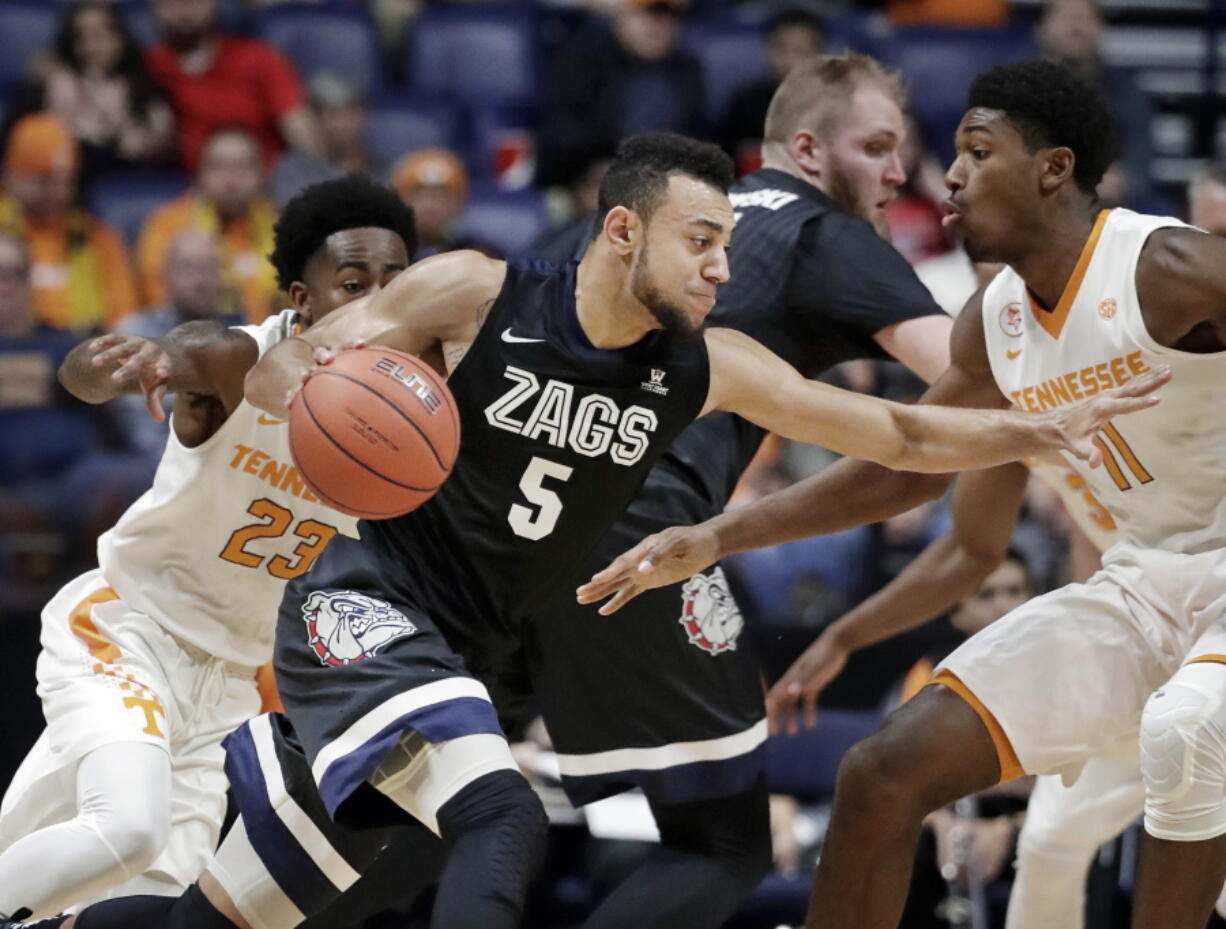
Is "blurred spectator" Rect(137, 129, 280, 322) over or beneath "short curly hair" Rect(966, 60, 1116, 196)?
beneath

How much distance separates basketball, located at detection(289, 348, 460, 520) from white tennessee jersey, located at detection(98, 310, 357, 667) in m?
0.91

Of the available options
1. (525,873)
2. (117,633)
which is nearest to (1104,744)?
(525,873)

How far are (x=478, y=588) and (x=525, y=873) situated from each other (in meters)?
0.84

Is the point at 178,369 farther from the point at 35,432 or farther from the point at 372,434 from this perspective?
the point at 35,432

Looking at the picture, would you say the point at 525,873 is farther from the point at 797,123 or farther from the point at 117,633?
the point at 797,123

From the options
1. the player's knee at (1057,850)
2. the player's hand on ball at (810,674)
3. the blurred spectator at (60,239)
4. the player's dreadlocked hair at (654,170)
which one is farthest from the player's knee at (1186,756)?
the blurred spectator at (60,239)

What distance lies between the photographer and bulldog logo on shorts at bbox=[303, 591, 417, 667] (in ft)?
14.7

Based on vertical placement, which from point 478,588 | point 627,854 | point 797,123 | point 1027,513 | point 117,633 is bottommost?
point 627,854

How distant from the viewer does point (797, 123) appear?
19.7 feet

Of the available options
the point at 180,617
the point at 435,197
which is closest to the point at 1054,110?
the point at 180,617

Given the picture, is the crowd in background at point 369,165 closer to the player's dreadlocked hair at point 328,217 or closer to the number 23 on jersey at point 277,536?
the player's dreadlocked hair at point 328,217

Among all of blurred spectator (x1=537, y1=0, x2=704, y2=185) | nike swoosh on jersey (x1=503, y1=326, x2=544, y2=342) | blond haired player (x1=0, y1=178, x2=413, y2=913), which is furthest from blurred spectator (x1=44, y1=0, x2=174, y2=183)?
nike swoosh on jersey (x1=503, y1=326, x2=544, y2=342)

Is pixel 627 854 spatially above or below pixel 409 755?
below

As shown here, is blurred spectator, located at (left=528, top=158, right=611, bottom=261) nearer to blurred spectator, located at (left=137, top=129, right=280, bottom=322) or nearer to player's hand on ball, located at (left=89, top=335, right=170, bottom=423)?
blurred spectator, located at (left=137, top=129, right=280, bottom=322)
